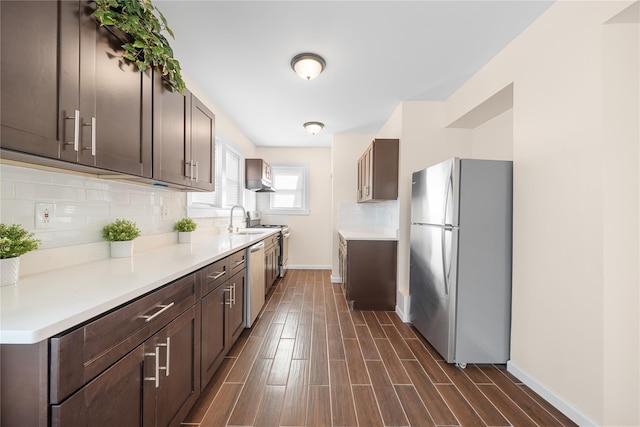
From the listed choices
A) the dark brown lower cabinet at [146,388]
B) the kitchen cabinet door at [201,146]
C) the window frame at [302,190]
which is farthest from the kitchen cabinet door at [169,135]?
the window frame at [302,190]

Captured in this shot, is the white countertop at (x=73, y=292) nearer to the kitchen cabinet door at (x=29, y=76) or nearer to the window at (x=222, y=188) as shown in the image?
the kitchen cabinet door at (x=29, y=76)

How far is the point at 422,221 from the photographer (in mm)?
2615

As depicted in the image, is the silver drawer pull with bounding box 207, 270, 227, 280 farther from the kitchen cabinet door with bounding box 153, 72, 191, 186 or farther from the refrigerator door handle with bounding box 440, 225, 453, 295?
the refrigerator door handle with bounding box 440, 225, 453, 295

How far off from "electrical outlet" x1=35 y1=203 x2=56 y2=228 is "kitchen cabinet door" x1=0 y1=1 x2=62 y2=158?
464 mm

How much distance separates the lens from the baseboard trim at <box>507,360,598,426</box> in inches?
58.7

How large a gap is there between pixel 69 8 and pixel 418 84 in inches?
109

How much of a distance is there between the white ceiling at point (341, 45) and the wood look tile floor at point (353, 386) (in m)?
2.64

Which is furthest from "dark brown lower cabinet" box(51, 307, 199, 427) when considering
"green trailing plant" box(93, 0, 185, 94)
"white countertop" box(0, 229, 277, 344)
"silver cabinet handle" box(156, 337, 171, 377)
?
"green trailing plant" box(93, 0, 185, 94)

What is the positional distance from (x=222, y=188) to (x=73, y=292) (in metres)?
2.91

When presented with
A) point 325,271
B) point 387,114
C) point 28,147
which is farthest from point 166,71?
point 325,271

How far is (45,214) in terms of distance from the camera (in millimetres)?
1304

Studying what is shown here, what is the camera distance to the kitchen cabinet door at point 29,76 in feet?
2.83

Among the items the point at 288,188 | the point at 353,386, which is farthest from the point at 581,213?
the point at 288,188

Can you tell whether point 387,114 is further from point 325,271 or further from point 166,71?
point 325,271
